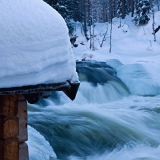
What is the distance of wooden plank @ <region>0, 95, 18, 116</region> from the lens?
2212 millimetres

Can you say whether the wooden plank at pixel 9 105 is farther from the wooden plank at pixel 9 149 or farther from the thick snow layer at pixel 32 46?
the thick snow layer at pixel 32 46

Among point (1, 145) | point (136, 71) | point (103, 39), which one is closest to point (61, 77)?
point (1, 145)

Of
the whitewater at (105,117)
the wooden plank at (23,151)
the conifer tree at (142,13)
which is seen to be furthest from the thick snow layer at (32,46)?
the conifer tree at (142,13)

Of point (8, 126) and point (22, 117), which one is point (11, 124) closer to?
point (8, 126)

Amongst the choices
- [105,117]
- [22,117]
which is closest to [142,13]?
[105,117]

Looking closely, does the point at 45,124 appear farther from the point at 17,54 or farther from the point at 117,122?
the point at 17,54

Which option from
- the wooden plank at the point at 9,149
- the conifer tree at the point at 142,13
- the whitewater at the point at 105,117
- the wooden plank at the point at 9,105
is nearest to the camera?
the wooden plank at the point at 9,105

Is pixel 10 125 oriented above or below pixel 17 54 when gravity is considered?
below

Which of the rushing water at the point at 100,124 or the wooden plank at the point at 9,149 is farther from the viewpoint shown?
the rushing water at the point at 100,124

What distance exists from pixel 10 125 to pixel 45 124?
4.59 m

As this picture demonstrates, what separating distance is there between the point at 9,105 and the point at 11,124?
0.16m

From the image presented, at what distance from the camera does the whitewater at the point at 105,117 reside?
5.96 meters

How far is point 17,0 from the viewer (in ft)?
7.22

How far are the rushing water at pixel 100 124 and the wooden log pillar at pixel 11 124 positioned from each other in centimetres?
197
